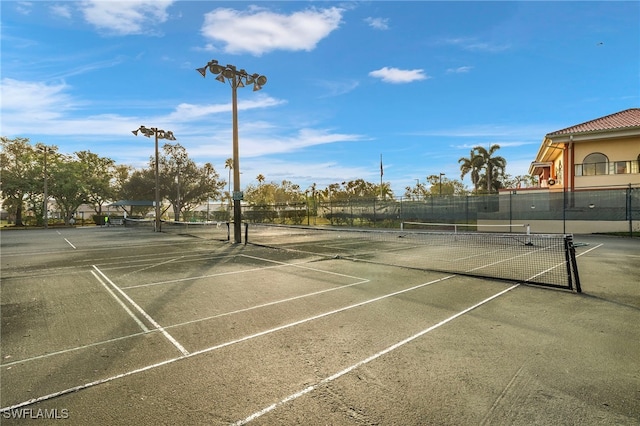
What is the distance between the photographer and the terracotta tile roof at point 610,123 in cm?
2613

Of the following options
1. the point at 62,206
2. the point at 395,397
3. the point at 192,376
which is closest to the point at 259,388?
the point at 192,376

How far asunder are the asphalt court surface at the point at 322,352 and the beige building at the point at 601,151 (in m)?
24.0

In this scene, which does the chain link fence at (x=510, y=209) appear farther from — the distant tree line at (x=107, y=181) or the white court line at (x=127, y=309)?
the white court line at (x=127, y=309)

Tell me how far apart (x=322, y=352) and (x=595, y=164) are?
3220 centimetres

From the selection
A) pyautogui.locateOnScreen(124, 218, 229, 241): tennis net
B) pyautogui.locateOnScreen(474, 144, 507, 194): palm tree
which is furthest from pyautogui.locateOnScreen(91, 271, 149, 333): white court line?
pyautogui.locateOnScreen(474, 144, 507, 194): palm tree

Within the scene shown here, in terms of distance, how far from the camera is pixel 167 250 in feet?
50.1

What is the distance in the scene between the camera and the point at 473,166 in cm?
5631

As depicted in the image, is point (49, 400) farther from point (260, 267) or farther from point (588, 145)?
point (588, 145)

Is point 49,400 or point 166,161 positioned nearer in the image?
point 49,400

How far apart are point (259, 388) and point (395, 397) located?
1318mm

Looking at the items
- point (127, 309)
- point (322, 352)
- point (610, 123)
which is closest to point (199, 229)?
point (127, 309)

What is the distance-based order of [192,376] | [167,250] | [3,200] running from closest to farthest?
1. [192,376]
2. [167,250]
3. [3,200]

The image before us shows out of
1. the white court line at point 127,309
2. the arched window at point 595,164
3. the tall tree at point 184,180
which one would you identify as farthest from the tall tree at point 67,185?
the arched window at point 595,164

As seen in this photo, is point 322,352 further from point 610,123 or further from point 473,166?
point 473,166
